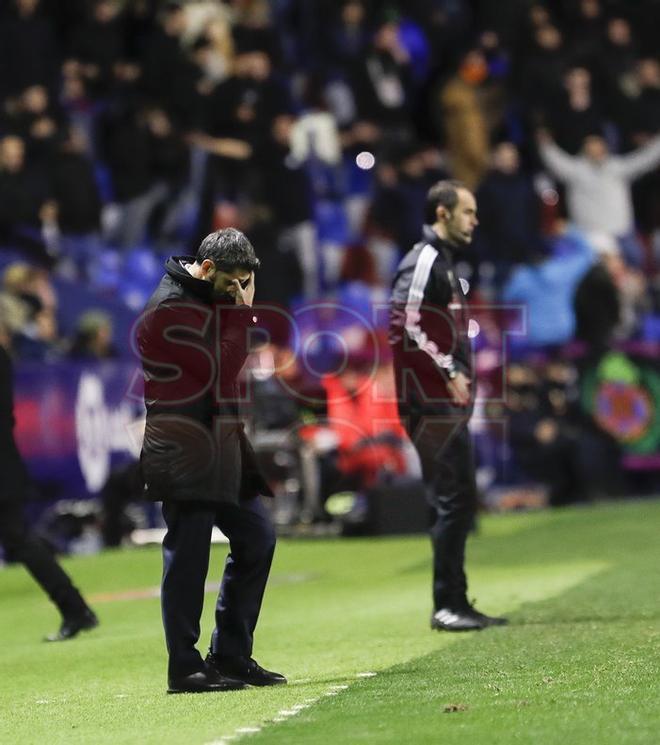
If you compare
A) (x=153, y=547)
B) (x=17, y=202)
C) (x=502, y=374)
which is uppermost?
(x=17, y=202)

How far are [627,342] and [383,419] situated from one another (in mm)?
3868

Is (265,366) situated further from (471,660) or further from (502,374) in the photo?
(471,660)

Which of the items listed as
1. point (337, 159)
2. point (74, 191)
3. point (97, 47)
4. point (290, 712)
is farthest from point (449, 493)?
point (337, 159)

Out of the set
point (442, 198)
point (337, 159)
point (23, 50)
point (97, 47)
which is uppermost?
point (97, 47)

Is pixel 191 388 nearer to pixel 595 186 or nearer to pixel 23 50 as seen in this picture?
→ pixel 23 50

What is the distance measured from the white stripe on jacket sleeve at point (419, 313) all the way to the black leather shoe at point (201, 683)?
2679 millimetres

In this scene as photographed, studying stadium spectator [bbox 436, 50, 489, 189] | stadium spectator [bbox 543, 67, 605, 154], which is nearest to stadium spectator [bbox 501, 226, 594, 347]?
stadium spectator [bbox 436, 50, 489, 189]

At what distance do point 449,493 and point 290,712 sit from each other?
3.09 metres

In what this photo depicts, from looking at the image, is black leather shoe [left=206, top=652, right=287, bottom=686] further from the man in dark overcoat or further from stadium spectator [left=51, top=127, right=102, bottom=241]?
stadium spectator [left=51, top=127, right=102, bottom=241]

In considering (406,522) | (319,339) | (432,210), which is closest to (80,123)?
(319,339)

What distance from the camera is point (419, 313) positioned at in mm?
10031

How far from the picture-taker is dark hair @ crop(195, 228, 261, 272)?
7609 mm

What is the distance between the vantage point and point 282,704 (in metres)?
7.41

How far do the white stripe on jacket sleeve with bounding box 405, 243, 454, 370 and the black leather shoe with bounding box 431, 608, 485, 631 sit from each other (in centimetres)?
134
